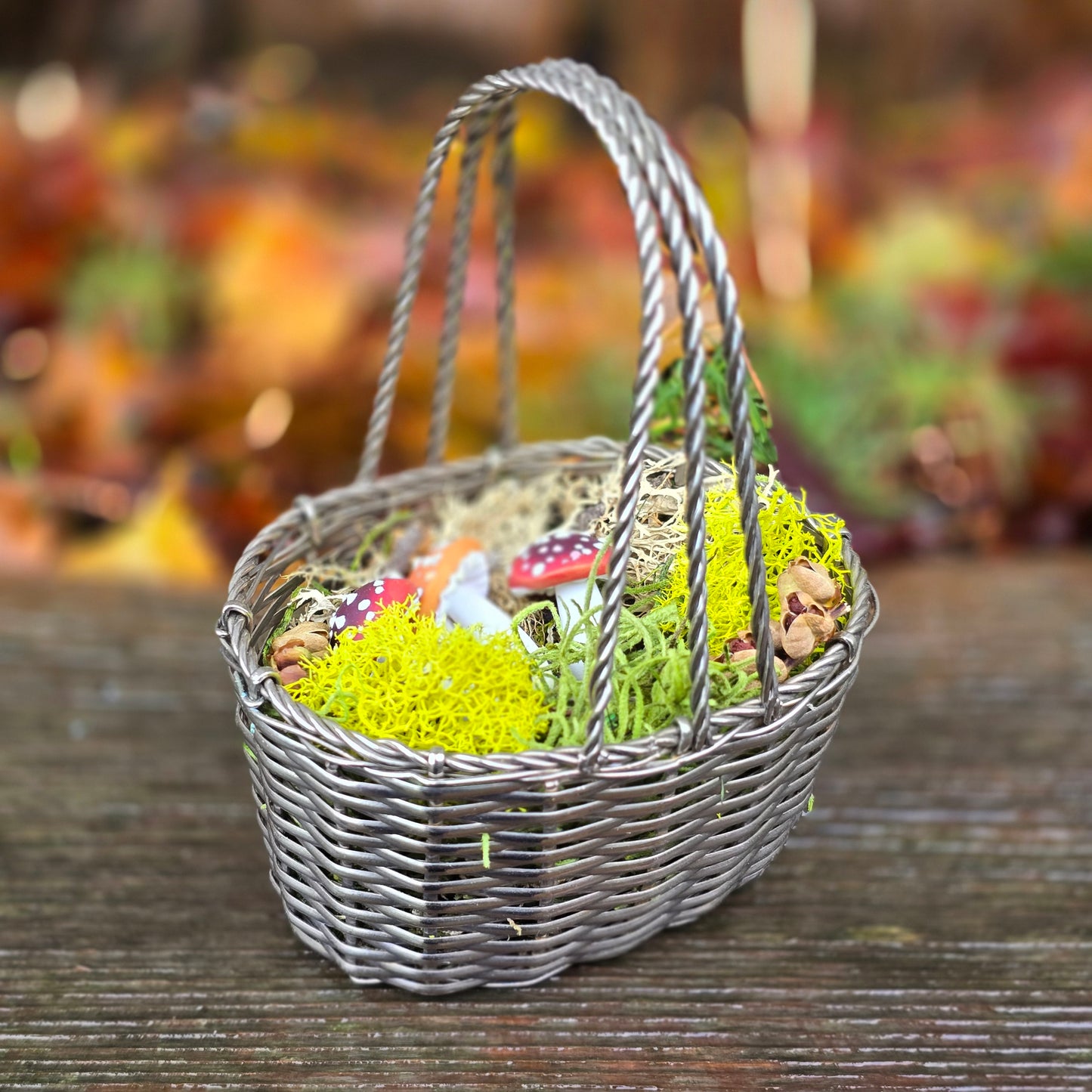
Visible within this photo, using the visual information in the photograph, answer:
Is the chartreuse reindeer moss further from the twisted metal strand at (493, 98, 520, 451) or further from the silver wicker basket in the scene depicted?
the twisted metal strand at (493, 98, 520, 451)

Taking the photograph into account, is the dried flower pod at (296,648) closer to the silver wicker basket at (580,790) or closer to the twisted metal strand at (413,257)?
the silver wicker basket at (580,790)

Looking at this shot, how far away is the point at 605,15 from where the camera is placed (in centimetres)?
362

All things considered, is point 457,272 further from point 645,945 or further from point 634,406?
point 645,945

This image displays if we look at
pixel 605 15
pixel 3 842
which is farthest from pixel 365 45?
pixel 3 842

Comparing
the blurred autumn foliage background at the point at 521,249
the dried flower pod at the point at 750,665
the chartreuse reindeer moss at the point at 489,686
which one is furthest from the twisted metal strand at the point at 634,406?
the blurred autumn foliage background at the point at 521,249

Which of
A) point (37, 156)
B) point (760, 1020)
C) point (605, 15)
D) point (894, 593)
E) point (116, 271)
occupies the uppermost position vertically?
point (605, 15)

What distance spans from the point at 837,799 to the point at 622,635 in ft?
1.72

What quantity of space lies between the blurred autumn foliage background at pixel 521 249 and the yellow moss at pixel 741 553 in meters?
1.00

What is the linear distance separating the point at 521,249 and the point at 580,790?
237 cm

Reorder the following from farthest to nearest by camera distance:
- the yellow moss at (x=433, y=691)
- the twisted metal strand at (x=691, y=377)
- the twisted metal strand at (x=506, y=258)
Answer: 1. the twisted metal strand at (x=506, y=258)
2. the yellow moss at (x=433, y=691)
3. the twisted metal strand at (x=691, y=377)

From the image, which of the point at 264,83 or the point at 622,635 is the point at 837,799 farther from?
the point at 264,83

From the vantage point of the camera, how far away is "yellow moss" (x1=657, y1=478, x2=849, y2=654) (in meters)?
1.15

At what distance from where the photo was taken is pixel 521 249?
10.1 feet

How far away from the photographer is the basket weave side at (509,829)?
3.14 feet
